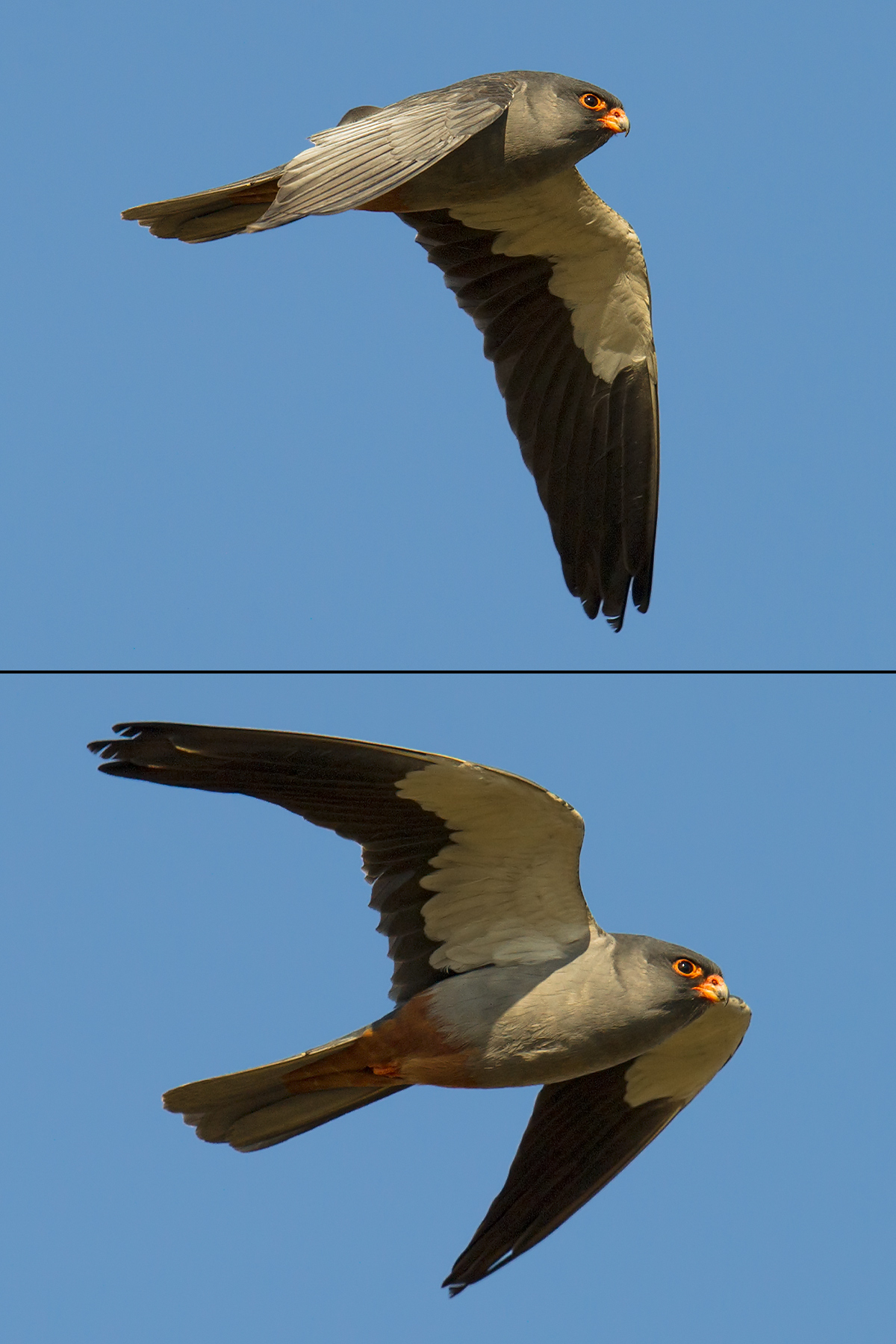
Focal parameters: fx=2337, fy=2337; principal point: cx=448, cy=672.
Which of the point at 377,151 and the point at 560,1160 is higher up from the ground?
the point at 377,151

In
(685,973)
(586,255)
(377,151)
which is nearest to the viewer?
(377,151)

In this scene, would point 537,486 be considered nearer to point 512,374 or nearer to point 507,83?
point 512,374

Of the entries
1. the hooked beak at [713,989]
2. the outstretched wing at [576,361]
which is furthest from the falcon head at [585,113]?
the hooked beak at [713,989]

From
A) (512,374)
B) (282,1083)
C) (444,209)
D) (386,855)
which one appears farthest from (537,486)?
(282,1083)

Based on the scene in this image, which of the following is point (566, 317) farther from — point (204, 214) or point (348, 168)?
point (348, 168)

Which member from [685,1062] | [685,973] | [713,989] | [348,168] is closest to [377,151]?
[348,168]

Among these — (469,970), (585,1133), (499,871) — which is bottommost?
(585,1133)

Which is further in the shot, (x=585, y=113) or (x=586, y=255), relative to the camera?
(x=586, y=255)

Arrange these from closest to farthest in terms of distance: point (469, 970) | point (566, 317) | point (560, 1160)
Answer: point (469, 970)
point (560, 1160)
point (566, 317)

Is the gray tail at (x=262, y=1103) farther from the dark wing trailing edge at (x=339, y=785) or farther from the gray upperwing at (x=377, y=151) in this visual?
the gray upperwing at (x=377, y=151)
